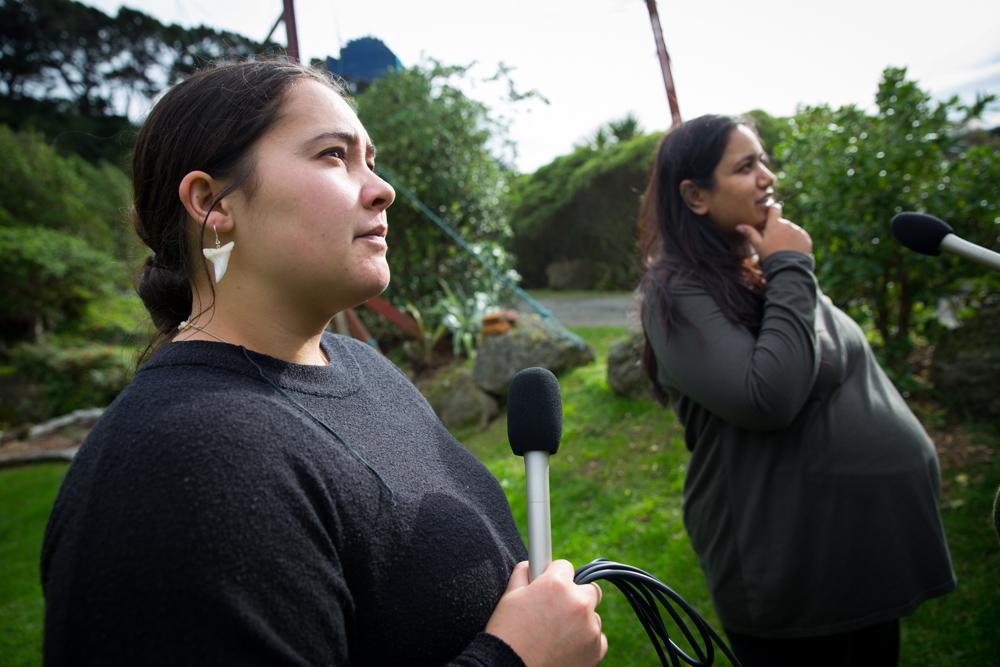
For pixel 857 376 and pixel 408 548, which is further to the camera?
pixel 857 376

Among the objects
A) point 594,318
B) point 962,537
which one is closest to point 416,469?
point 962,537

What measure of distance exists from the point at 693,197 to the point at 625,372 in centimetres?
368

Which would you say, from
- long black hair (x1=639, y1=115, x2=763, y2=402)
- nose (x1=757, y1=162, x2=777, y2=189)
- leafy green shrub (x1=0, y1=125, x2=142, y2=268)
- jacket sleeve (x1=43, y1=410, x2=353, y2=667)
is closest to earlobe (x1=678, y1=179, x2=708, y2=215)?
long black hair (x1=639, y1=115, x2=763, y2=402)

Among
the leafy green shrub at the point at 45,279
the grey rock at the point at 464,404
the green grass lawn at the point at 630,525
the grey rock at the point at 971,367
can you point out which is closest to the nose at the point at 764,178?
the green grass lawn at the point at 630,525

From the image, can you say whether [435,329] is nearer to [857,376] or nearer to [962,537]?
[962,537]

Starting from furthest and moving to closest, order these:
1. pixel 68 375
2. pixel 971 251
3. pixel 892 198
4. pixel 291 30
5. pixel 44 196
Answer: pixel 44 196
pixel 68 375
pixel 892 198
pixel 291 30
pixel 971 251

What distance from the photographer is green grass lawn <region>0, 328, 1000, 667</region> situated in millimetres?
2707

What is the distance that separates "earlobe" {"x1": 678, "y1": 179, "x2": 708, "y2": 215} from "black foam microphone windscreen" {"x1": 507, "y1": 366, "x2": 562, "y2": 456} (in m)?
1.12

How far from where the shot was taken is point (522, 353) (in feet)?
20.9

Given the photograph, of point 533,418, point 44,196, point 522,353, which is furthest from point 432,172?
point 44,196

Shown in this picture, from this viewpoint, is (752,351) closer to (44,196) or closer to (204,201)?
(204,201)

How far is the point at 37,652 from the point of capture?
144 inches

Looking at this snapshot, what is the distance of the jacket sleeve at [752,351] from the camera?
5.59 feet

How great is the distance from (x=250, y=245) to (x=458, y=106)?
287 inches
